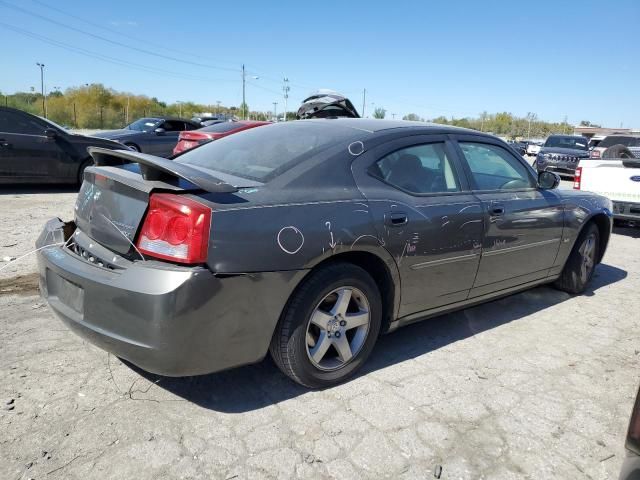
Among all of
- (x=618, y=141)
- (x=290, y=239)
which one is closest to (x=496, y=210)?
(x=290, y=239)

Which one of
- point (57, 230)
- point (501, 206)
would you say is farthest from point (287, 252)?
point (501, 206)

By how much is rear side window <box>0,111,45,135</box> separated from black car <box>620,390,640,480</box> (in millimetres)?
9204

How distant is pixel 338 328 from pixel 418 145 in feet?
4.49

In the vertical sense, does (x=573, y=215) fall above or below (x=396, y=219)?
below

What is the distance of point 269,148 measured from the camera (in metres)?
3.08

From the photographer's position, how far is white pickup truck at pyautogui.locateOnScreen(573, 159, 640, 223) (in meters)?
7.40

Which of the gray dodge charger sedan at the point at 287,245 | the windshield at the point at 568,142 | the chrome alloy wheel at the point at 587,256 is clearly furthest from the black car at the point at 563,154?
the gray dodge charger sedan at the point at 287,245

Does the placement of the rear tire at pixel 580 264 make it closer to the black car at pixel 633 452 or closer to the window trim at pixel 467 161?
the window trim at pixel 467 161

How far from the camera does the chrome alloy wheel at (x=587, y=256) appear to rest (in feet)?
15.5

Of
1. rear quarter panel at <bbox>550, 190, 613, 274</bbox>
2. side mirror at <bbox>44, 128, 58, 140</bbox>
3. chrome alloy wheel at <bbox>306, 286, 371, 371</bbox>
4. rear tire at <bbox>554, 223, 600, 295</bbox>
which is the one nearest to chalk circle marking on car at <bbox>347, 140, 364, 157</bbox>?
chrome alloy wheel at <bbox>306, 286, 371, 371</bbox>

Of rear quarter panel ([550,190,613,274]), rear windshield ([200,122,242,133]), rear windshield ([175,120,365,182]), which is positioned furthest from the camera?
rear windshield ([200,122,242,133])

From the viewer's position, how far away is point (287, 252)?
7.88 ft

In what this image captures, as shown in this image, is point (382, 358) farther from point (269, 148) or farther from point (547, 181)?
point (547, 181)

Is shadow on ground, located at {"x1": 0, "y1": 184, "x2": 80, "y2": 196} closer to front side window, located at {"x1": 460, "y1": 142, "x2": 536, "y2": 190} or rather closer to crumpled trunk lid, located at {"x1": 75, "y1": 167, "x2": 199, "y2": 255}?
crumpled trunk lid, located at {"x1": 75, "y1": 167, "x2": 199, "y2": 255}
